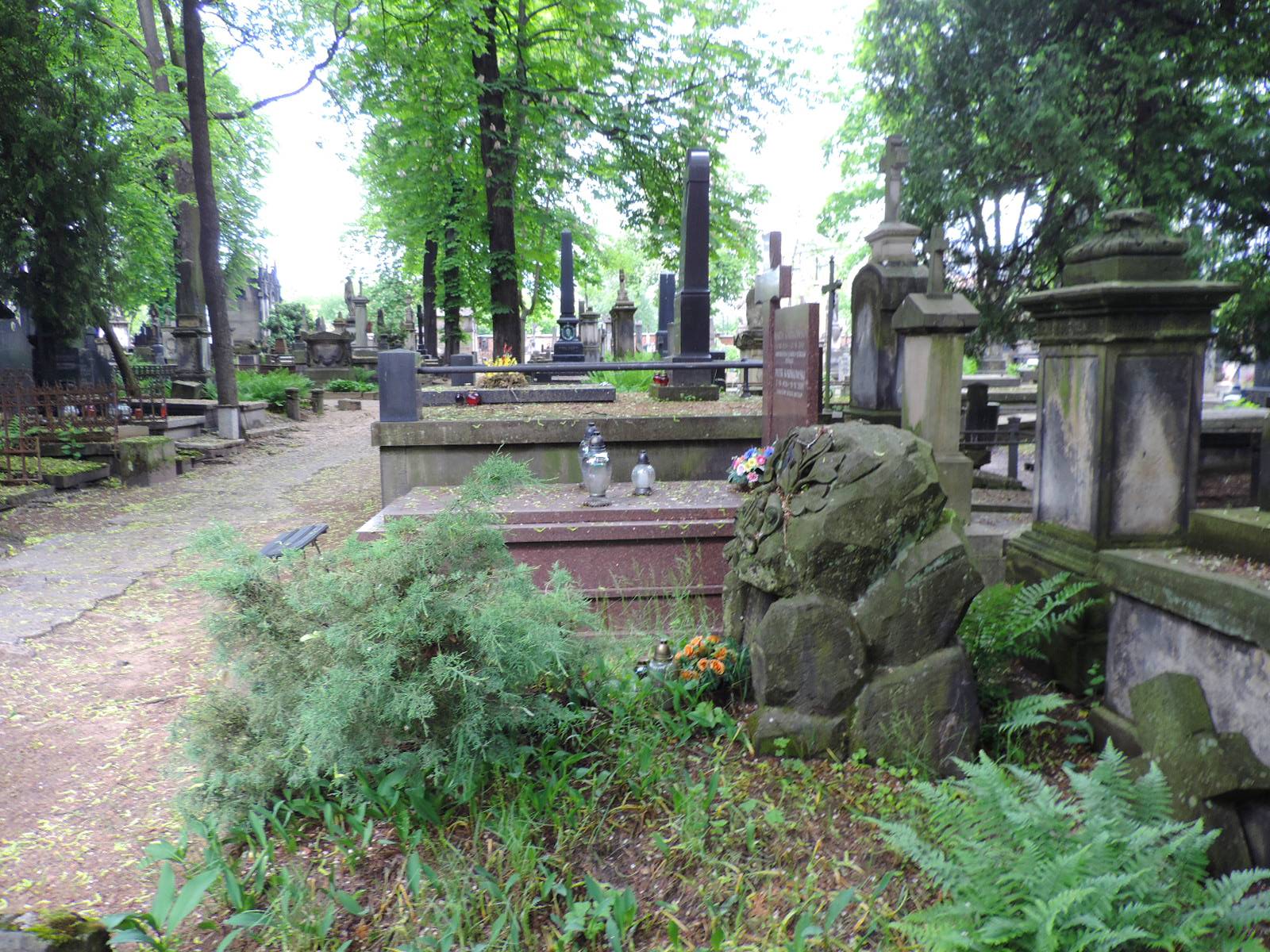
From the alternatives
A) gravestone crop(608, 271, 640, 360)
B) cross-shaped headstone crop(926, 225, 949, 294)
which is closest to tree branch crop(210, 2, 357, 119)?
gravestone crop(608, 271, 640, 360)

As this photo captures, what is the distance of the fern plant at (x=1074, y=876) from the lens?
2.26 metres

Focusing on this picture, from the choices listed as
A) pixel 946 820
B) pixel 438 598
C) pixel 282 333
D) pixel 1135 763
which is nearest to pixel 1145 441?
pixel 1135 763

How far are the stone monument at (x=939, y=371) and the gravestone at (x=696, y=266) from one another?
482 cm

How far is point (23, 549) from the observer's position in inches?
316

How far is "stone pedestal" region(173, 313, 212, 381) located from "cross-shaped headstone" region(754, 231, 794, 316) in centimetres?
1406

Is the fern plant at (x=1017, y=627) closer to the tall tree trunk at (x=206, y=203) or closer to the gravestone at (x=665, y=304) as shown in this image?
the tall tree trunk at (x=206, y=203)

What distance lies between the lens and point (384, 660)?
2.79 meters

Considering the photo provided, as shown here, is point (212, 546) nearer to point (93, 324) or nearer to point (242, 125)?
point (93, 324)

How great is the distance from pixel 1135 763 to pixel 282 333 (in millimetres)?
43649

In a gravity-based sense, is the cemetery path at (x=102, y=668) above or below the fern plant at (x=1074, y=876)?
below

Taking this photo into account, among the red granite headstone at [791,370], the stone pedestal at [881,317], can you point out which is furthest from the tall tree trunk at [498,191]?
the red granite headstone at [791,370]

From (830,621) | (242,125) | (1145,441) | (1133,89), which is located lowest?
(830,621)

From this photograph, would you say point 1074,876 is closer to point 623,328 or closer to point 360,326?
point 623,328

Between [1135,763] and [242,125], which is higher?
[242,125]
